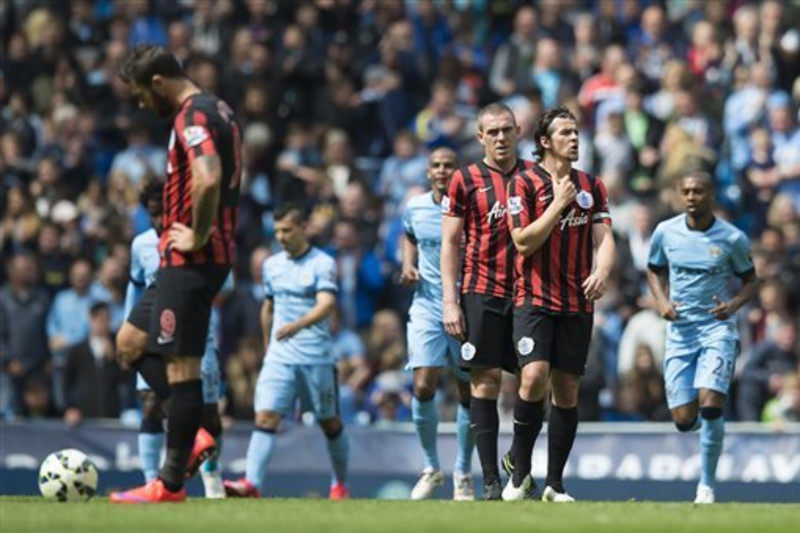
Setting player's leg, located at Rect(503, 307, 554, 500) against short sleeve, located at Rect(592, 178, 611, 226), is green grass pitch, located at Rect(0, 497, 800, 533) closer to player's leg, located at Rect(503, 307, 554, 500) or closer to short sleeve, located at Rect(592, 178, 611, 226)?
player's leg, located at Rect(503, 307, 554, 500)

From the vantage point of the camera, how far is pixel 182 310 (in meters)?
10.9

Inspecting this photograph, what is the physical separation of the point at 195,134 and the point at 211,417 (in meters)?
4.03

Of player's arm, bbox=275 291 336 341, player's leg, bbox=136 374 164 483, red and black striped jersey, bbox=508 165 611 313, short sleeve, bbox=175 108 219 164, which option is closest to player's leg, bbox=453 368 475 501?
player's arm, bbox=275 291 336 341

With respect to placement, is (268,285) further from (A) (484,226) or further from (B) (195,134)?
(B) (195,134)

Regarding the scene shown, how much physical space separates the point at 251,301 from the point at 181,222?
960cm

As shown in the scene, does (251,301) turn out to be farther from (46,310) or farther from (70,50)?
(70,50)

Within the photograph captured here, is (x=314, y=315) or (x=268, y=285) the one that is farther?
(x=268, y=285)

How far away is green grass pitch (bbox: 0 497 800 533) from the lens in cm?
950

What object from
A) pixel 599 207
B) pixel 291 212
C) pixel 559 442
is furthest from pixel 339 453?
pixel 599 207

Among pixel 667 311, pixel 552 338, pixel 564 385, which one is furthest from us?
pixel 667 311

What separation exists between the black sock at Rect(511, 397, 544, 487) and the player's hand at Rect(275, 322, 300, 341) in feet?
10.4

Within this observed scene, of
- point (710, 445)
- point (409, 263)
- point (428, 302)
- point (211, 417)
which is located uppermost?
point (409, 263)

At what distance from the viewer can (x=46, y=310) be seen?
823 inches

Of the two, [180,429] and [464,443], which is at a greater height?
[180,429]
